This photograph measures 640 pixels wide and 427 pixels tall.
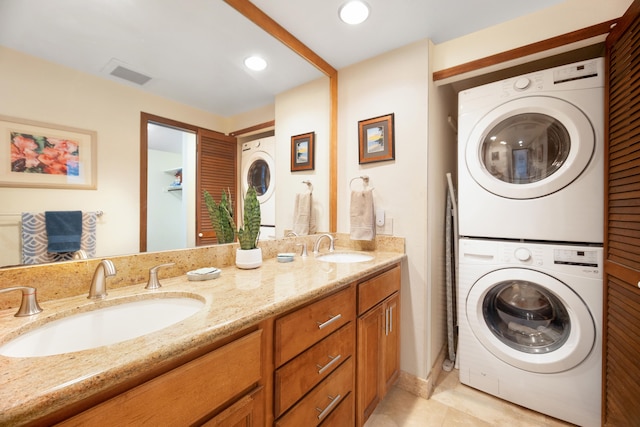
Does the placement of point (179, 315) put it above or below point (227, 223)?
below

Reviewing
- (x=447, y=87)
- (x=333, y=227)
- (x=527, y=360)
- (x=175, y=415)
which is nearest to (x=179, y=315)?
(x=175, y=415)

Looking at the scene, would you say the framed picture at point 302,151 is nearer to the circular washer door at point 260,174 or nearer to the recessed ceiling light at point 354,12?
the circular washer door at point 260,174

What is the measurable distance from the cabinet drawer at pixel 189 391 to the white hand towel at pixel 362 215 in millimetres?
1172

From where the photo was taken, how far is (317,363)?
0.94 metres

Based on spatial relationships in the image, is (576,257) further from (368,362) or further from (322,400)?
(322,400)

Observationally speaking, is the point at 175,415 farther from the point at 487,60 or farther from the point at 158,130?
the point at 487,60

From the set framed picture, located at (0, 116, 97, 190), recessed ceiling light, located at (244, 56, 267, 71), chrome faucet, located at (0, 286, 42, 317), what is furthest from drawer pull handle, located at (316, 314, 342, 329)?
recessed ceiling light, located at (244, 56, 267, 71)

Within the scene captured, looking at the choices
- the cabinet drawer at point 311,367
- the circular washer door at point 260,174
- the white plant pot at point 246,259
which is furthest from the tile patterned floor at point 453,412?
the circular washer door at point 260,174

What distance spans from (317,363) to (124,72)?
1.30 metres

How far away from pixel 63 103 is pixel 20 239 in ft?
1.43

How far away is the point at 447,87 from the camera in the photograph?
2.04 meters

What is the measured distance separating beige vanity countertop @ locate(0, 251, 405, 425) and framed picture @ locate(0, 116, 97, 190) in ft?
1.22

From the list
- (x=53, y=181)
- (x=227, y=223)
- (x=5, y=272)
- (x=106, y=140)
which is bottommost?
(x=5, y=272)

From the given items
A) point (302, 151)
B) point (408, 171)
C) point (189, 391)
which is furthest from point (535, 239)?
point (189, 391)
